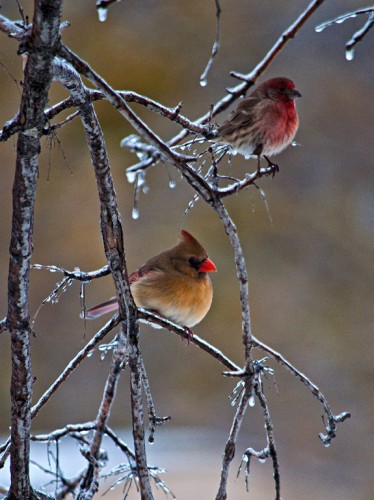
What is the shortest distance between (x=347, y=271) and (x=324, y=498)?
3.16m

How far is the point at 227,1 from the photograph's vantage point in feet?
31.1

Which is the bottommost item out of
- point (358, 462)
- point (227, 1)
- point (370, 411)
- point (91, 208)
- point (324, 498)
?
point (324, 498)

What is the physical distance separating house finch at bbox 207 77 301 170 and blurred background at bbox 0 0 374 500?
4.43 metres

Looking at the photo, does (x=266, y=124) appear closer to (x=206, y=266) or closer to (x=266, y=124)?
(x=266, y=124)

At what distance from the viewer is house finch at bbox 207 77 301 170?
9.02 ft

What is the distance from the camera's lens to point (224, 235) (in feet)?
26.1

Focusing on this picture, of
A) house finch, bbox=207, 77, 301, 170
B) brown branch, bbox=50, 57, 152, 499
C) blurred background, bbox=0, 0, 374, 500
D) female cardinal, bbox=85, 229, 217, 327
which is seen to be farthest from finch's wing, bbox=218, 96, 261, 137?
blurred background, bbox=0, 0, 374, 500

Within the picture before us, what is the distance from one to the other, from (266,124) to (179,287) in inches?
32.7

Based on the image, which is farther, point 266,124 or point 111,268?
point 266,124

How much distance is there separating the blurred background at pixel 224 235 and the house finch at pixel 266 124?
443 cm

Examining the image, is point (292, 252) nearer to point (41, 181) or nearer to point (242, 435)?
point (242, 435)

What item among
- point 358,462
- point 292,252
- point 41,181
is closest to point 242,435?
point 358,462

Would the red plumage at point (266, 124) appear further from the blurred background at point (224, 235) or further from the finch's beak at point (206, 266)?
the blurred background at point (224, 235)

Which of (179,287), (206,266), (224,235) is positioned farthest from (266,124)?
(224,235)
